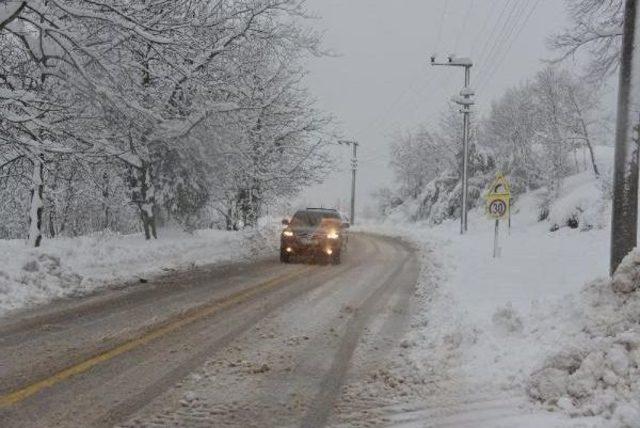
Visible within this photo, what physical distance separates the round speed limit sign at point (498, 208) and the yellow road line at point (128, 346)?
27.1 feet

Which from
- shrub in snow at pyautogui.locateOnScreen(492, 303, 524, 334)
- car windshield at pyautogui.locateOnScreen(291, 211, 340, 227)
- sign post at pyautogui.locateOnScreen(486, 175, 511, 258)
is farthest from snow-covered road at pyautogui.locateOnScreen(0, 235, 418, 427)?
car windshield at pyautogui.locateOnScreen(291, 211, 340, 227)

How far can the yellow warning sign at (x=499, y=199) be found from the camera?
18.2 meters

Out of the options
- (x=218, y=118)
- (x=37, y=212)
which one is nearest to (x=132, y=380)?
(x=218, y=118)

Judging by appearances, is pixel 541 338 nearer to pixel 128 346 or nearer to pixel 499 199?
pixel 128 346

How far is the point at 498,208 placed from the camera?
18.3 metres

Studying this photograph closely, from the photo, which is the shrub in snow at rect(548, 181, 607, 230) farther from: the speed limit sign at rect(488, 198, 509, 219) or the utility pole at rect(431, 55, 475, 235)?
the speed limit sign at rect(488, 198, 509, 219)

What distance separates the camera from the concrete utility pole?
833cm

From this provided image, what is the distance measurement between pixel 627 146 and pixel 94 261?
1220cm

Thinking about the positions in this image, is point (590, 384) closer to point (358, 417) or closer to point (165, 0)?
point (358, 417)

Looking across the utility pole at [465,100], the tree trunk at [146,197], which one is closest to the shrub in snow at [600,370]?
the tree trunk at [146,197]

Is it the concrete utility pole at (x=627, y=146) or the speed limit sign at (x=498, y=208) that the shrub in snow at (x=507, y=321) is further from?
the speed limit sign at (x=498, y=208)

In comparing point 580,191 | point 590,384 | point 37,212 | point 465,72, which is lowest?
point 590,384

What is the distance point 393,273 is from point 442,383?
1039cm

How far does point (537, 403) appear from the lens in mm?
5098
